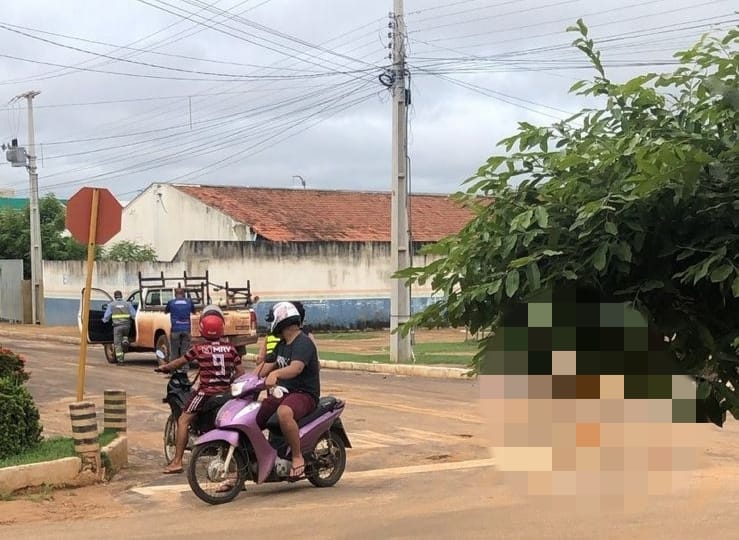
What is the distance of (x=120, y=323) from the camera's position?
21.7 m

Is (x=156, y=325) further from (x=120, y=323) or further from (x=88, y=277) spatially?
(x=88, y=277)

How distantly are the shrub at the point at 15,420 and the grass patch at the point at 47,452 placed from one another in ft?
0.32

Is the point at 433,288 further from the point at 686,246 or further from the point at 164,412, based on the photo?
the point at 164,412

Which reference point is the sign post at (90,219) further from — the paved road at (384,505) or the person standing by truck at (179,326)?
the person standing by truck at (179,326)

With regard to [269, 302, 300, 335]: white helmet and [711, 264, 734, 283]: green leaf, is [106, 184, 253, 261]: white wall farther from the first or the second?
[711, 264, 734, 283]: green leaf

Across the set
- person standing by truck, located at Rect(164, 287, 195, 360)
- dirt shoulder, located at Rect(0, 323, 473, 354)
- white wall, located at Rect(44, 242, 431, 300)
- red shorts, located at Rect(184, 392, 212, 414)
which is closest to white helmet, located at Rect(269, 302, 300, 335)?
red shorts, located at Rect(184, 392, 212, 414)

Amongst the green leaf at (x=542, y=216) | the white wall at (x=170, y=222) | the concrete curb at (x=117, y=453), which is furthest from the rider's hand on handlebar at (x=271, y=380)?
the white wall at (x=170, y=222)

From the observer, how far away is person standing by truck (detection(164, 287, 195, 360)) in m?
19.4

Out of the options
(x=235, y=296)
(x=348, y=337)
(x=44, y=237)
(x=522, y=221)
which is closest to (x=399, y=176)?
(x=235, y=296)

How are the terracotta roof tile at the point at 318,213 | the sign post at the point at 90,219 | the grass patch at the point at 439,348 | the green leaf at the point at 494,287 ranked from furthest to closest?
1. the terracotta roof tile at the point at 318,213
2. the grass patch at the point at 439,348
3. the sign post at the point at 90,219
4. the green leaf at the point at 494,287

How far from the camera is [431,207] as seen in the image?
1742 inches

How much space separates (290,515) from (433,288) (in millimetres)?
4678

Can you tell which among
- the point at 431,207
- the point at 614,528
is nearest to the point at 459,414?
the point at 614,528

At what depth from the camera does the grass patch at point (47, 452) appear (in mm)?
8395
